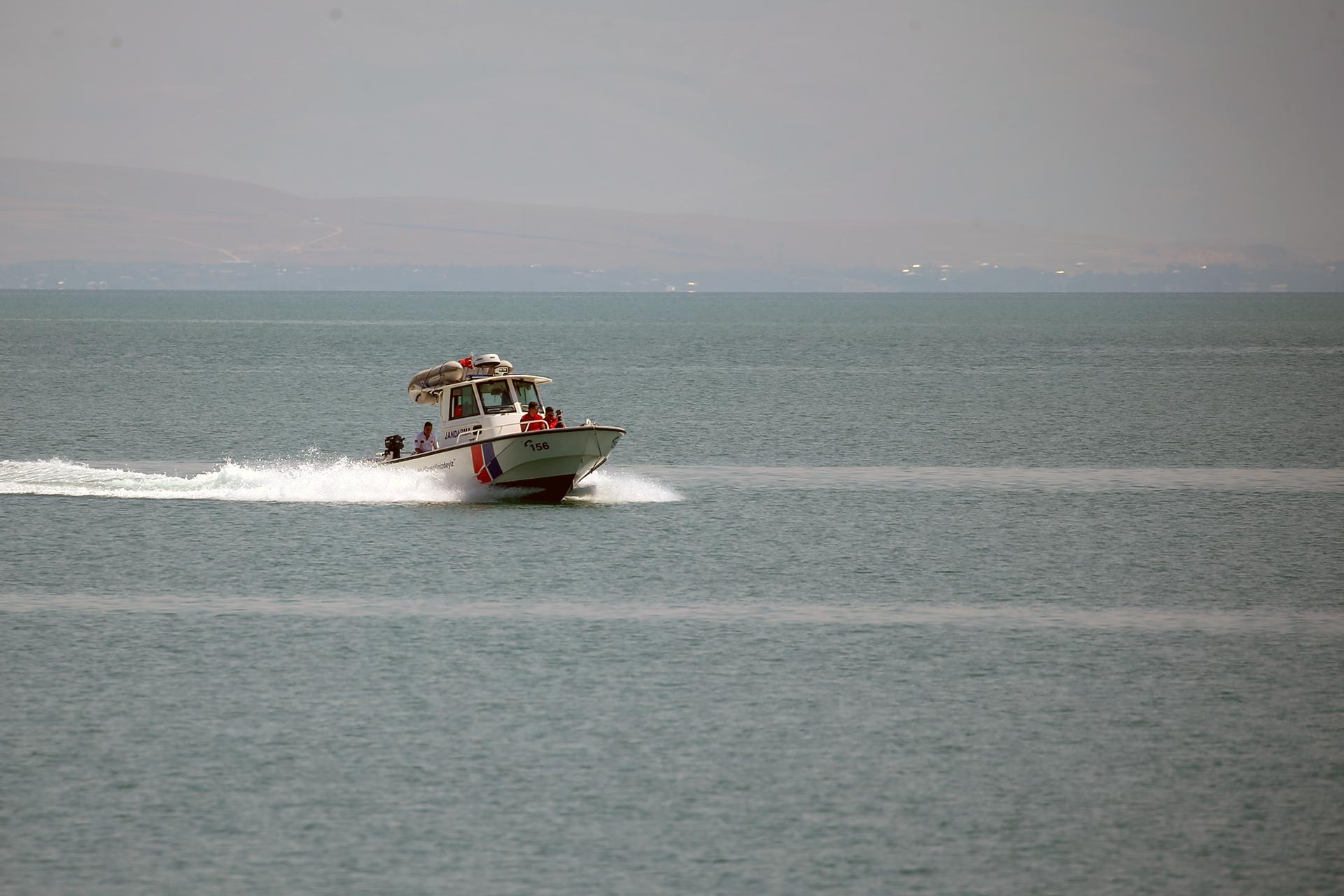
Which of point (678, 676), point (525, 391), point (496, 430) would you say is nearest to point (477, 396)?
point (496, 430)

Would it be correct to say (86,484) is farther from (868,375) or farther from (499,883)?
(868,375)

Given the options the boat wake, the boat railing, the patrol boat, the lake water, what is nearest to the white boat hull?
the patrol boat

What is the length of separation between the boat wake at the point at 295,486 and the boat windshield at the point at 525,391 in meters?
3.03

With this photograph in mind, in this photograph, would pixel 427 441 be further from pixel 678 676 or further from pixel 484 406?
pixel 678 676

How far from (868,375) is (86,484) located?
270ft

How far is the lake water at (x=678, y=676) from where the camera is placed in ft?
65.8

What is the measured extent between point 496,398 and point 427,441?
2.87m

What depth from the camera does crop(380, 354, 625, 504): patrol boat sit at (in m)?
46.1

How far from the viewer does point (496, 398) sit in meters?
46.7

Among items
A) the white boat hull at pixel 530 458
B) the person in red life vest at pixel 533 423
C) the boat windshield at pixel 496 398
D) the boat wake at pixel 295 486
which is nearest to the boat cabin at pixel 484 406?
the boat windshield at pixel 496 398

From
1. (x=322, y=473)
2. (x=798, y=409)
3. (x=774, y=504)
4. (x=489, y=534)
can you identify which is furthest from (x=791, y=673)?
(x=798, y=409)

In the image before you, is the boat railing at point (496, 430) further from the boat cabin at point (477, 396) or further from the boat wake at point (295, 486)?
the boat wake at point (295, 486)

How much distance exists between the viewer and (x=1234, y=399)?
9912 cm

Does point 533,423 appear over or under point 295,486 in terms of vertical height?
over
